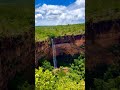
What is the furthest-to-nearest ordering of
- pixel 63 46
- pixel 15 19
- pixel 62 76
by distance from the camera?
pixel 63 46
pixel 62 76
pixel 15 19

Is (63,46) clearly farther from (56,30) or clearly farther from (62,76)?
(62,76)

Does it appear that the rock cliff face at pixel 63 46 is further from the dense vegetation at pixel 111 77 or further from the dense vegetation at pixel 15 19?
the dense vegetation at pixel 111 77

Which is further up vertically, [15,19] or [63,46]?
[15,19]

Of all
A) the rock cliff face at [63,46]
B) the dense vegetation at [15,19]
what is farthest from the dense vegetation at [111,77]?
the dense vegetation at [15,19]

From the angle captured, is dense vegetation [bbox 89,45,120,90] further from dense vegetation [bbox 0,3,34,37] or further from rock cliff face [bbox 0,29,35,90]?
dense vegetation [bbox 0,3,34,37]

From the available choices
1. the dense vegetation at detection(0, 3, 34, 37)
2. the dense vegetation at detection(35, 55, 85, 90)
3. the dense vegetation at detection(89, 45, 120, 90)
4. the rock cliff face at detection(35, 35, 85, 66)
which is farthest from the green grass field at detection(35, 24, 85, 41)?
the dense vegetation at detection(89, 45, 120, 90)

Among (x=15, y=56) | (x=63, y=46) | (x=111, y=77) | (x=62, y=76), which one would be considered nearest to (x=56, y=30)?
(x=63, y=46)

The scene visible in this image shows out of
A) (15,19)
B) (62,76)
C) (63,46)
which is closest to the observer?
(15,19)
